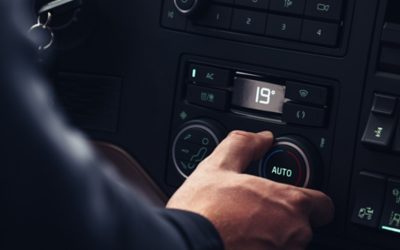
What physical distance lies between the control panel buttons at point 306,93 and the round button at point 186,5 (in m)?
0.13

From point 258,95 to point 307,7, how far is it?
0.11 meters

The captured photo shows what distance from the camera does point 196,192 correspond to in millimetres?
938

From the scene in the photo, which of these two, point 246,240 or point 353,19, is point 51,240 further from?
point 353,19

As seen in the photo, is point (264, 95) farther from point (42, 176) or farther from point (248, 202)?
point (42, 176)

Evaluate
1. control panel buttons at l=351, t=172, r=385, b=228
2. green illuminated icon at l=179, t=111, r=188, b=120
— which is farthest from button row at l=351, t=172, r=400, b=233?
green illuminated icon at l=179, t=111, r=188, b=120

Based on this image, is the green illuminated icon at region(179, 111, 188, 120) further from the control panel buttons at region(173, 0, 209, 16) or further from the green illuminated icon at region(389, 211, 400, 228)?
the green illuminated icon at region(389, 211, 400, 228)

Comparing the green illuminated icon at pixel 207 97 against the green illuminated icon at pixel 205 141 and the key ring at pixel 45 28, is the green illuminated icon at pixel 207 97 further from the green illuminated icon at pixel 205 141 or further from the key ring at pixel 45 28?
the key ring at pixel 45 28

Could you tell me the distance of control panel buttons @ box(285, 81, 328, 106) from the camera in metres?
0.98

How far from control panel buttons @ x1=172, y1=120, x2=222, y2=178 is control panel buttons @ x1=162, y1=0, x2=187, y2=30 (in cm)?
11

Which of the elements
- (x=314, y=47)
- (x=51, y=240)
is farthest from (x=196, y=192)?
(x=51, y=240)

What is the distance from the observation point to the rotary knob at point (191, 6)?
1.01 meters

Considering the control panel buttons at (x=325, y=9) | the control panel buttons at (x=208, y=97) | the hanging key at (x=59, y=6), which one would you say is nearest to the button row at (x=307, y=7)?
the control panel buttons at (x=325, y=9)

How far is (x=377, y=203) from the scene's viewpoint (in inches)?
37.4

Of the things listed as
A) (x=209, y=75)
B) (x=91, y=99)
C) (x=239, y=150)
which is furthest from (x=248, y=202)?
(x=91, y=99)
